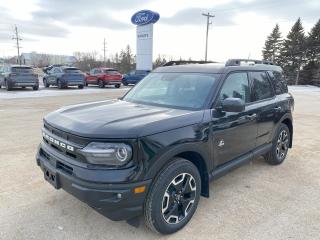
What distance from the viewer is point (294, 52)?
5244cm

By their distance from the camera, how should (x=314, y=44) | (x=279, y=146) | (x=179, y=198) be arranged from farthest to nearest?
(x=314, y=44)
(x=279, y=146)
(x=179, y=198)

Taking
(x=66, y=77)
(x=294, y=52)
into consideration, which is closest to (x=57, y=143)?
(x=66, y=77)

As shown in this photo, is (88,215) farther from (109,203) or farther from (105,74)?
(105,74)

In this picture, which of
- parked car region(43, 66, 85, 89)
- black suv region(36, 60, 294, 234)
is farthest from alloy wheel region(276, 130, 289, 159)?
parked car region(43, 66, 85, 89)

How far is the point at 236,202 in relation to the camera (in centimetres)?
375

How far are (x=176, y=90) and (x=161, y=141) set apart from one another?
4.19 feet

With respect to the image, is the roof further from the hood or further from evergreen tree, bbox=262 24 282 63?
evergreen tree, bbox=262 24 282 63

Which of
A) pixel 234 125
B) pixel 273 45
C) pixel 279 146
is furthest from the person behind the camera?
pixel 273 45

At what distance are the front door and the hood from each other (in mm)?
389

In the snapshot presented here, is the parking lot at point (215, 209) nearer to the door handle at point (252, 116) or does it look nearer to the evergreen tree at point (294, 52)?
the door handle at point (252, 116)

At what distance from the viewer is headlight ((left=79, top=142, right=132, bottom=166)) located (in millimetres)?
2566

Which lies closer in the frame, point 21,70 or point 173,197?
point 173,197

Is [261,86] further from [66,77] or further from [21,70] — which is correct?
Result: [66,77]

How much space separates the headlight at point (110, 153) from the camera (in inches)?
101
